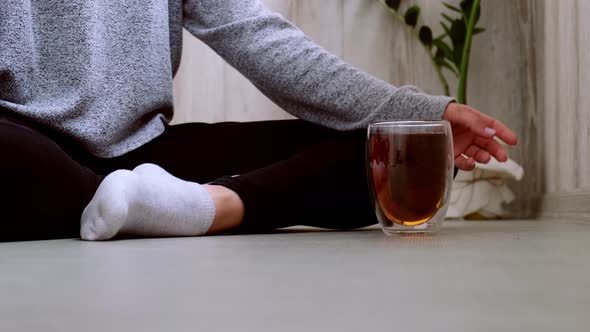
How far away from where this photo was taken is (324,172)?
129 centimetres

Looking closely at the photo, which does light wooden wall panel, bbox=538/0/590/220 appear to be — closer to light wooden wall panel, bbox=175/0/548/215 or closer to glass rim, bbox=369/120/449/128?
light wooden wall panel, bbox=175/0/548/215

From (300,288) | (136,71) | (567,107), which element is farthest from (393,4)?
(300,288)

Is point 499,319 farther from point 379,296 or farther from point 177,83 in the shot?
point 177,83

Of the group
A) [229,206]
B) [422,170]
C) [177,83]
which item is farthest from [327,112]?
[177,83]

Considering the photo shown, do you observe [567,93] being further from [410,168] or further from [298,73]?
[410,168]

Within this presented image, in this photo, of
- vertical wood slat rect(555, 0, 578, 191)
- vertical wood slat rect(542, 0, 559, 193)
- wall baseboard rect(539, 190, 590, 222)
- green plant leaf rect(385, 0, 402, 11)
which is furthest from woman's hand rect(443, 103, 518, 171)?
green plant leaf rect(385, 0, 402, 11)

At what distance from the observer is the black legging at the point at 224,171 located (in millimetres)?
1123

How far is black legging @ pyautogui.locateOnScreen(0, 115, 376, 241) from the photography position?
3.68 ft

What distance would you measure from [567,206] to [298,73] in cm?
83

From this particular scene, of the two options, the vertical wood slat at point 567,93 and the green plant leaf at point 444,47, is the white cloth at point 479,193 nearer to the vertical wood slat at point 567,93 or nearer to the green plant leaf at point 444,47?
the vertical wood slat at point 567,93

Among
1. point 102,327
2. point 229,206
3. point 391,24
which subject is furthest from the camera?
point 391,24

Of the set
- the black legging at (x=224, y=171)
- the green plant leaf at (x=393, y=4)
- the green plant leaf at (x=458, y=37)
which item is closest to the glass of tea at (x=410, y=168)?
the black legging at (x=224, y=171)

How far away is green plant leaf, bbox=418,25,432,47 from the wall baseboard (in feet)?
1.82

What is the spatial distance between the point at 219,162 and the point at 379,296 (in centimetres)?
93
